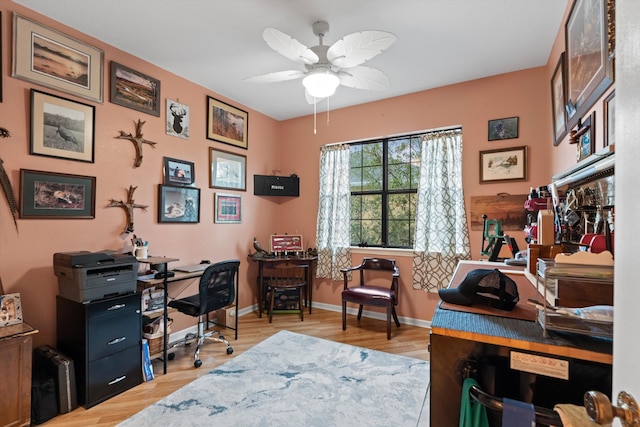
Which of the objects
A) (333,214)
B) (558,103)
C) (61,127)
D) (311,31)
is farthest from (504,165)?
(61,127)

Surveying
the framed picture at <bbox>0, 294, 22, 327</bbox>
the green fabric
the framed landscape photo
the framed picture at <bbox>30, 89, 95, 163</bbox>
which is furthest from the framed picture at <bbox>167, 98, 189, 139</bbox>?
the green fabric

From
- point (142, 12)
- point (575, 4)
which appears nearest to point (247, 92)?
point (142, 12)

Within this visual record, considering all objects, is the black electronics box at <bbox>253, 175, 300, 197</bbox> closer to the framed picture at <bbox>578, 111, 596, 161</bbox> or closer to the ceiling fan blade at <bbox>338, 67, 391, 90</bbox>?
the ceiling fan blade at <bbox>338, 67, 391, 90</bbox>

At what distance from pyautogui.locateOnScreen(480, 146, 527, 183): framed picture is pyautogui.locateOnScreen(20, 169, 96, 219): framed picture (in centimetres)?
387

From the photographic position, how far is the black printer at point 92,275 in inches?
80.7

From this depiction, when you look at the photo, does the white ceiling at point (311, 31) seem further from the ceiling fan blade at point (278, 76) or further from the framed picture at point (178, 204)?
the framed picture at point (178, 204)

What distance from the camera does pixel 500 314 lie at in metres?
1.22

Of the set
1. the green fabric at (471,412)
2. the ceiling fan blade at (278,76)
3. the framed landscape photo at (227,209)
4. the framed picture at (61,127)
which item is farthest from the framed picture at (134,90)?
the green fabric at (471,412)

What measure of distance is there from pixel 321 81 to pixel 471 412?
2.06m

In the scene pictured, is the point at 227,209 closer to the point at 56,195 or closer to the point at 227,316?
the point at 227,316

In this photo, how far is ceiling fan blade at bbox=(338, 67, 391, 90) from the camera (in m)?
2.21

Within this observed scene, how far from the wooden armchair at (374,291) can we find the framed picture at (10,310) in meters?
2.76

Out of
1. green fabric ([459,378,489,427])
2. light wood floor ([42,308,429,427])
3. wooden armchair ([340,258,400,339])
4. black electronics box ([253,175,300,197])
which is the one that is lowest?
light wood floor ([42,308,429,427])

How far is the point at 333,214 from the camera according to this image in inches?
161
